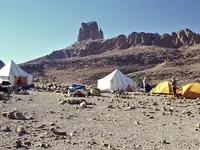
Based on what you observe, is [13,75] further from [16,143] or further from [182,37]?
[182,37]

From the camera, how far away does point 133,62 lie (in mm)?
86375

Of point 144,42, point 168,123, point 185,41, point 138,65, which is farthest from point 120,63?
point 168,123

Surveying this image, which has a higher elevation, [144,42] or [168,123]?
[144,42]

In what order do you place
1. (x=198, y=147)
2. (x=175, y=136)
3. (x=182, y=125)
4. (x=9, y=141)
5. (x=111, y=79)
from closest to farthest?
1. (x=9, y=141)
2. (x=198, y=147)
3. (x=175, y=136)
4. (x=182, y=125)
5. (x=111, y=79)

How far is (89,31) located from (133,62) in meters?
102

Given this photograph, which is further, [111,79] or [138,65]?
[138,65]

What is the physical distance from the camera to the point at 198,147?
6949 mm

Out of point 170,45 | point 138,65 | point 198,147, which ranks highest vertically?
point 170,45

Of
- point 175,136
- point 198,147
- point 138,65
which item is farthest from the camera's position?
point 138,65

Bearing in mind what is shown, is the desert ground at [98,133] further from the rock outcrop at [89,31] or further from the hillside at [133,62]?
the rock outcrop at [89,31]

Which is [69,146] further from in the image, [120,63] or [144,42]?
[144,42]

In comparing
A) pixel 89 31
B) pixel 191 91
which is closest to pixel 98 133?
pixel 191 91

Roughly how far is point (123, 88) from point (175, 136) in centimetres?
2407

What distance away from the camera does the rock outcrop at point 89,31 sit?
18162cm
